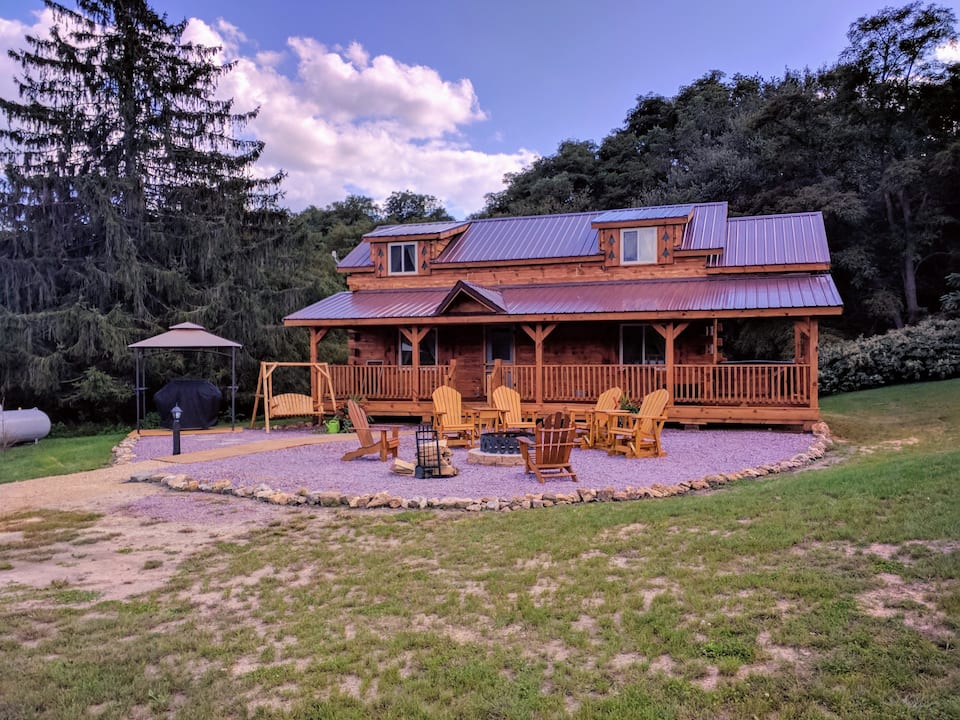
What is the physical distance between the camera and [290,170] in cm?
2372

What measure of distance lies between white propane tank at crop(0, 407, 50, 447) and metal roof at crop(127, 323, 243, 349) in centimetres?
268

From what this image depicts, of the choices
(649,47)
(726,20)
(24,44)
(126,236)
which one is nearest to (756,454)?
(726,20)

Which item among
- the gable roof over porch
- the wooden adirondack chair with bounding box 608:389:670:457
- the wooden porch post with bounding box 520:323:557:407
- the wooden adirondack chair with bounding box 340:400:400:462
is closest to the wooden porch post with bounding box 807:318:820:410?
the gable roof over porch

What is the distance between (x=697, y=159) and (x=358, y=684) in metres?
35.4

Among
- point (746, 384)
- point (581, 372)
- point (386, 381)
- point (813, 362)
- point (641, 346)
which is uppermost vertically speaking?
point (641, 346)

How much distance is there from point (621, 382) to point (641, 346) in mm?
2519

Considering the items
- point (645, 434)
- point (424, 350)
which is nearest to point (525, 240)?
point (424, 350)

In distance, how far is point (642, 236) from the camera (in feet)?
59.3

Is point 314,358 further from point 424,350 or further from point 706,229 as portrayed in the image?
point 706,229

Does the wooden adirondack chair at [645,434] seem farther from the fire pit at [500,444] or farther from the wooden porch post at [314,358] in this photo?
the wooden porch post at [314,358]

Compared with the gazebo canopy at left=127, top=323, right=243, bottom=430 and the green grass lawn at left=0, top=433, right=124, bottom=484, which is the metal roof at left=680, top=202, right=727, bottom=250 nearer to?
the gazebo canopy at left=127, top=323, right=243, bottom=430

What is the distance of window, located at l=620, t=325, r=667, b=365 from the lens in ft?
56.7

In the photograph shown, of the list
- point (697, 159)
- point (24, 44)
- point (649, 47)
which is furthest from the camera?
point (697, 159)

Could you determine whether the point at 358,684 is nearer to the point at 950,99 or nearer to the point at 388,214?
the point at 950,99
